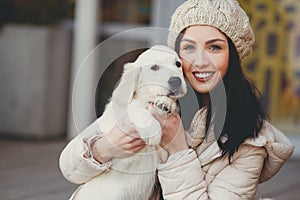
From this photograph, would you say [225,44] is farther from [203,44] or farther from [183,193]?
[183,193]

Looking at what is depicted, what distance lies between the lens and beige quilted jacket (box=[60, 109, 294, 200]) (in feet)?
7.98

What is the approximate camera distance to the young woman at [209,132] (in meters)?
2.43

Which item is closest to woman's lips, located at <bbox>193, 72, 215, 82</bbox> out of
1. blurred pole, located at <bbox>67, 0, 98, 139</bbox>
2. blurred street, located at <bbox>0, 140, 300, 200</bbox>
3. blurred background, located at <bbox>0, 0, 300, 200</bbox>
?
blurred street, located at <bbox>0, 140, 300, 200</bbox>

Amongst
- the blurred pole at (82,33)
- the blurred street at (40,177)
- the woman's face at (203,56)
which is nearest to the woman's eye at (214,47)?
the woman's face at (203,56)

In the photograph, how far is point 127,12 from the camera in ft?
23.8

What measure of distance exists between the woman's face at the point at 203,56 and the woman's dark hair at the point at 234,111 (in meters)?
0.04

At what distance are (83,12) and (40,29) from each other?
1.57 feet

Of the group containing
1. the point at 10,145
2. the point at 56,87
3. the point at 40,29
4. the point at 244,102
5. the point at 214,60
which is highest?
the point at 214,60

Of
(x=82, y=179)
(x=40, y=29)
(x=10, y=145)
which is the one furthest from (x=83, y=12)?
(x=82, y=179)

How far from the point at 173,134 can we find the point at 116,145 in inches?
7.7

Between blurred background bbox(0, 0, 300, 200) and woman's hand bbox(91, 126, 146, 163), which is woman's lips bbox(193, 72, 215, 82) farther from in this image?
blurred background bbox(0, 0, 300, 200)

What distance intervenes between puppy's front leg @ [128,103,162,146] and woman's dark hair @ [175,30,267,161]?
0.27 meters

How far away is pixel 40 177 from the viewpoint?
5.20 meters

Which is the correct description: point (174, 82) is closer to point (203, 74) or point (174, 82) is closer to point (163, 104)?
point (163, 104)
